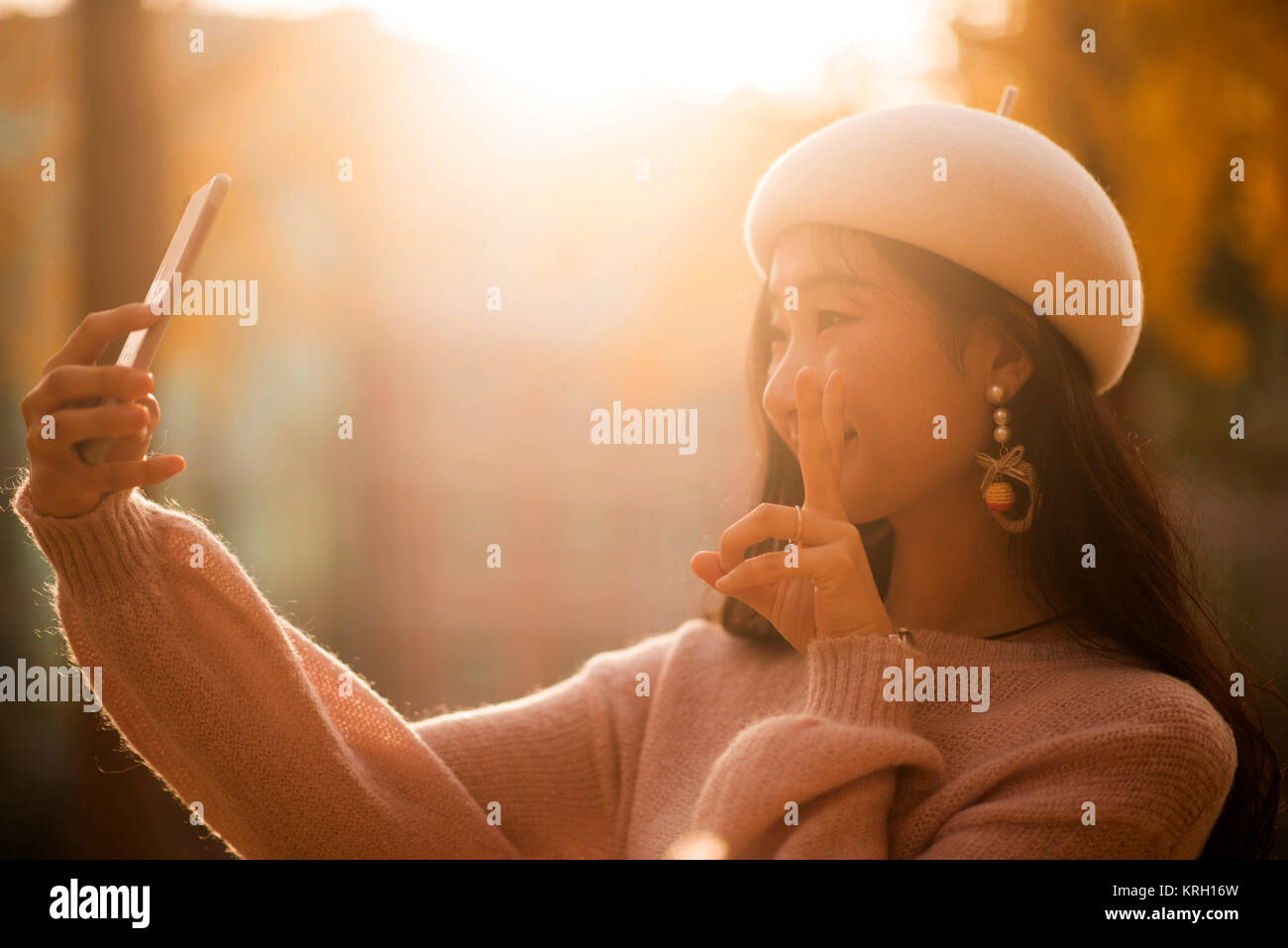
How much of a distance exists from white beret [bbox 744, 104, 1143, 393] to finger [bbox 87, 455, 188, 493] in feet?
3.31

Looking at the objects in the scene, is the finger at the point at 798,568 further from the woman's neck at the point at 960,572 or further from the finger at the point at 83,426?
the finger at the point at 83,426

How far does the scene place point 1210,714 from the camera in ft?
4.73

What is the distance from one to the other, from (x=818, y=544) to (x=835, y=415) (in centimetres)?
19

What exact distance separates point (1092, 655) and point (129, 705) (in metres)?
1.45

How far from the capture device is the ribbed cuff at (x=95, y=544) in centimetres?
136

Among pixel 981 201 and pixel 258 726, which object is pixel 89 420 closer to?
pixel 258 726

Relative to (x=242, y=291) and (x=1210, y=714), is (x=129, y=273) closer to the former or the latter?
(x=242, y=291)

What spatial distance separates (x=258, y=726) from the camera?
1.51m

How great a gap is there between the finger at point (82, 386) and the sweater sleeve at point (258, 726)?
0.51 ft

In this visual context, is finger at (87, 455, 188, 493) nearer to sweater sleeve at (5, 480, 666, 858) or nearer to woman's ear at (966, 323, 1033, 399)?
sweater sleeve at (5, 480, 666, 858)

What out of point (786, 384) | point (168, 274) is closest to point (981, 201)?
point (786, 384)

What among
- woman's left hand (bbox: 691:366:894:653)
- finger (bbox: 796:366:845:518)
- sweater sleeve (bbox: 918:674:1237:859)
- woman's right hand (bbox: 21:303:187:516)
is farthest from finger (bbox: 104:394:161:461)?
sweater sleeve (bbox: 918:674:1237:859)

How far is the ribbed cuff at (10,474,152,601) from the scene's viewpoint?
136 centimetres

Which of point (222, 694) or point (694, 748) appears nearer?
point (222, 694)
